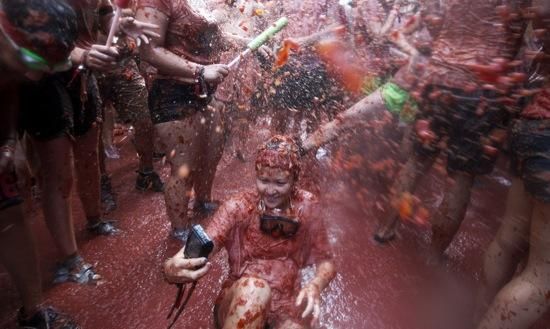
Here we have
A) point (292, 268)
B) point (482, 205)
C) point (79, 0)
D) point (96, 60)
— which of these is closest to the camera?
point (292, 268)

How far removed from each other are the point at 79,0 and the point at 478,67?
2.96 metres

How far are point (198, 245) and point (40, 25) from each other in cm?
127

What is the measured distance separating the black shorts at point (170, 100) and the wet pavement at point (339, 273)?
1.24m

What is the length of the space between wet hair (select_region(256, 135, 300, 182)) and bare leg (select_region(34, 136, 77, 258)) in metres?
1.55

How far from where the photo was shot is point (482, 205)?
468 centimetres

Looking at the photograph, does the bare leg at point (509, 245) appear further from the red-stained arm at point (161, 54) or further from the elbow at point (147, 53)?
the elbow at point (147, 53)

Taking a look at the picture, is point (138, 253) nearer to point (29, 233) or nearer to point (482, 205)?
point (29, 233)

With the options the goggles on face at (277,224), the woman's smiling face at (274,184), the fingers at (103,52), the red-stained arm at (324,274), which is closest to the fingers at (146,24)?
the fingers at (103,52)

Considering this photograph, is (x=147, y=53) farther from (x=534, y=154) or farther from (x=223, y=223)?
(x=534, y=154)

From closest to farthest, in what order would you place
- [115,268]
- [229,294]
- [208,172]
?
[229,294], [115,268], [208,172]

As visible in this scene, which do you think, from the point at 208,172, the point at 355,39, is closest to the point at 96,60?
the point at 208,172

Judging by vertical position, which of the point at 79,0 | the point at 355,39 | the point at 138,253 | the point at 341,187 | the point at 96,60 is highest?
the point at 79,0

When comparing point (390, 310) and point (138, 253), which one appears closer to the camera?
point (390, 310)

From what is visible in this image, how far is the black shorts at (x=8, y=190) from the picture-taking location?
2.15m
